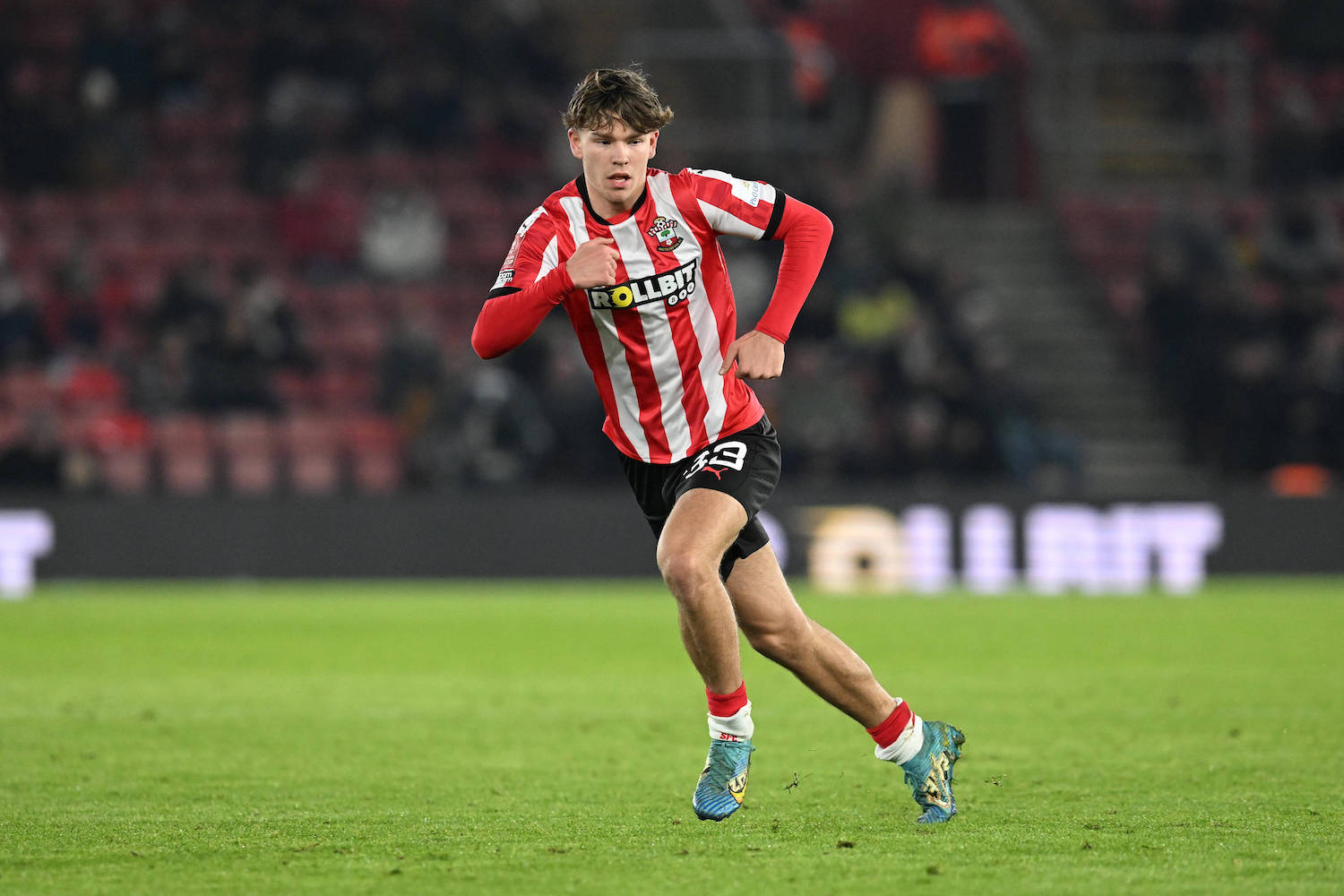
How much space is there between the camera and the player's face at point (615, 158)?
4.89 m

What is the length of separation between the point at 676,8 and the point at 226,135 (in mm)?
5680

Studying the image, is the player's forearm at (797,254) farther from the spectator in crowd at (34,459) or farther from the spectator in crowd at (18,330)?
the spectator in crowd at (18,330)

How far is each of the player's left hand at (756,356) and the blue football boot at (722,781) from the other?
100 centimetres

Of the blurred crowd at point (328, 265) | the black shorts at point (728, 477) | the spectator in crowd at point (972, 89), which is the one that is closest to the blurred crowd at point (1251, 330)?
the blurred crowd at point (328, 265)

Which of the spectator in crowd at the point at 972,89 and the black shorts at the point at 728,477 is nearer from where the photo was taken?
the black shorts at the point at 728,477

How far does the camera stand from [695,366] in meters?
5.12

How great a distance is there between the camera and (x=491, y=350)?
15.8 feet

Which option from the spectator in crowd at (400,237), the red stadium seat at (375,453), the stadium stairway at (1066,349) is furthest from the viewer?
the stadium stairway at (1066,349)

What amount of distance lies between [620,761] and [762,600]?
1.44m

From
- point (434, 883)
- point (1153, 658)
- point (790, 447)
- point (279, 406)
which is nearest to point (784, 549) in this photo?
point (790, 447)

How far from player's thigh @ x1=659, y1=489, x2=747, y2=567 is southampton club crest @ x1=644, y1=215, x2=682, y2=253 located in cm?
68

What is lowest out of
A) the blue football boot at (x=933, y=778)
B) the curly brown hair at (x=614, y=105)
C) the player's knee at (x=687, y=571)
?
the blue football boot at (x=933, y=778)

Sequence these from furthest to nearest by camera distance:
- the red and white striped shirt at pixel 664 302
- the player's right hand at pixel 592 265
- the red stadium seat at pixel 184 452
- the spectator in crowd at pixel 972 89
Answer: the spectator in crowd at pixel 972 89 → the red stadium seat at pixel 184 452 → the red and white striped shirt at pixel 664 302 → the player's right hand at pixel 592 265

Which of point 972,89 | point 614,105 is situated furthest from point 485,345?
point 972,89
